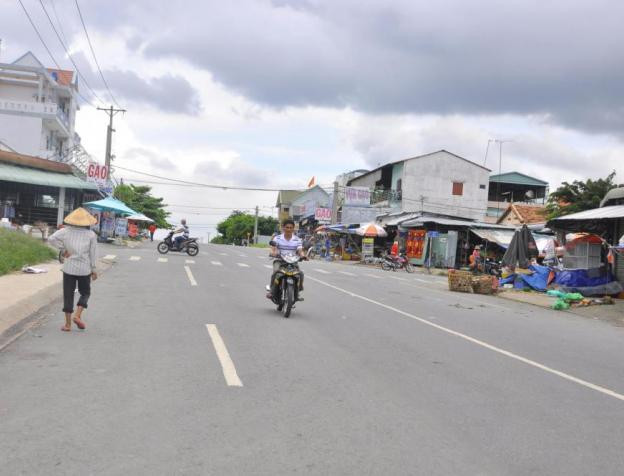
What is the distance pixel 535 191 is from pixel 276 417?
56.2 meters

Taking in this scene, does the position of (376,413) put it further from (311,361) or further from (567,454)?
(311,361)

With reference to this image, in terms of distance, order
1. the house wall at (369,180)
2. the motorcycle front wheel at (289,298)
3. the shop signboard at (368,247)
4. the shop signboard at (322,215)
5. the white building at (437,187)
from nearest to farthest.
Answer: the motorcycle front wheel at (289,298), the shop signboard at (368,247), the white building at (437,187), the shop signboard at (322,215), the house wall at (369,180)

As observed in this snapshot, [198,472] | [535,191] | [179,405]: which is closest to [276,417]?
[179,405]

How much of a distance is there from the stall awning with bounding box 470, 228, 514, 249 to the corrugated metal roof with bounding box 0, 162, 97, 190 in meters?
23.3

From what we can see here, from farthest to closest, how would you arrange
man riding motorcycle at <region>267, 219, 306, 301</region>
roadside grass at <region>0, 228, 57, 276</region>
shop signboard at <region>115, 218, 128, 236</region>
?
shop signboard at <region>115, 218, 128, 236</region> < roadside grass at <region>0, 228, 57, 276</region> < man riding motorcycle at <region>267, 219, 306, 301</region>

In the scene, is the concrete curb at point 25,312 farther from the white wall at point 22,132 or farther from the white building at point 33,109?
the white wall at point 22,132

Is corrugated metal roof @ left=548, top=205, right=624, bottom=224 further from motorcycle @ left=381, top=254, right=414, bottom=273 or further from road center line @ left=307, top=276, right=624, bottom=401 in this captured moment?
motorcycle @ left=381, top=254, right=414, bottom=273

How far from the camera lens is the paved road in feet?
13.4

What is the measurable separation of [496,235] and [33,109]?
3024 cm

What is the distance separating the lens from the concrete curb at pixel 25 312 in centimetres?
782

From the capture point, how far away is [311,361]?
7160mm

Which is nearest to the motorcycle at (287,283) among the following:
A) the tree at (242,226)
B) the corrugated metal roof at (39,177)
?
the corrugated metal roof at (39,177)

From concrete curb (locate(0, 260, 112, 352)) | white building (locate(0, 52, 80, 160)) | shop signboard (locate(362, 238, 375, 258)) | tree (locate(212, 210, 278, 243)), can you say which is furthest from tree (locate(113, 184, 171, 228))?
concrete curb (locate(0, 260, 112, 352))

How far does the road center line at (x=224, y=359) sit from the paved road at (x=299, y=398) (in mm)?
23
